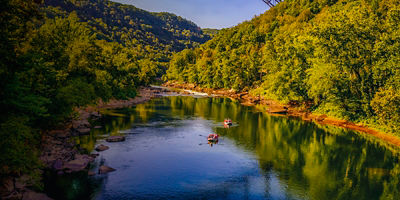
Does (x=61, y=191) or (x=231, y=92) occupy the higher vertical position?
(x=231, y=92)

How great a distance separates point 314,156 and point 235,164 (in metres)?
15.1

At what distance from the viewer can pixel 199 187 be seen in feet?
112

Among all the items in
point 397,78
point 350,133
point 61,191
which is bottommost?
point 61,191

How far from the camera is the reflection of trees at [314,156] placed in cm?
3547

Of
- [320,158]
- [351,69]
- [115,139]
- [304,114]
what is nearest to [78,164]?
[115,139]

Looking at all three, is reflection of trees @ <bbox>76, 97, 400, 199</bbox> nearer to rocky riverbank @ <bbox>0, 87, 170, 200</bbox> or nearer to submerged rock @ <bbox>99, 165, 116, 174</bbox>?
rocky riverbank @ <bbox>0, 87, 170, 200</bbox>

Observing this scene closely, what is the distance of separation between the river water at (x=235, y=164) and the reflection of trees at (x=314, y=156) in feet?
0.45

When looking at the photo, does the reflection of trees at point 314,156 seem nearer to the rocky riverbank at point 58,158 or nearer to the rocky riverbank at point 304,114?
the rocky riverbank at point 304,114

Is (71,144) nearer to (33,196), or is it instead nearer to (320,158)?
(33,196)

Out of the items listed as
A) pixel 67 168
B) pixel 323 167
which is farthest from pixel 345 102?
pixel 67 168

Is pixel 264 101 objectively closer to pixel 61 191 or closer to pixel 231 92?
pixel 231 92

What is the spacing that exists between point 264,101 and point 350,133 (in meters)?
51.8

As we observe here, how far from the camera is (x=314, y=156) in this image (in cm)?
4800

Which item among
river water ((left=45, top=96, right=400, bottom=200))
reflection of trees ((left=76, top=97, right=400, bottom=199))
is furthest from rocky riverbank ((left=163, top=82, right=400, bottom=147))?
reflection of trees ((left=76, top=97, right=400, bottom=199))
